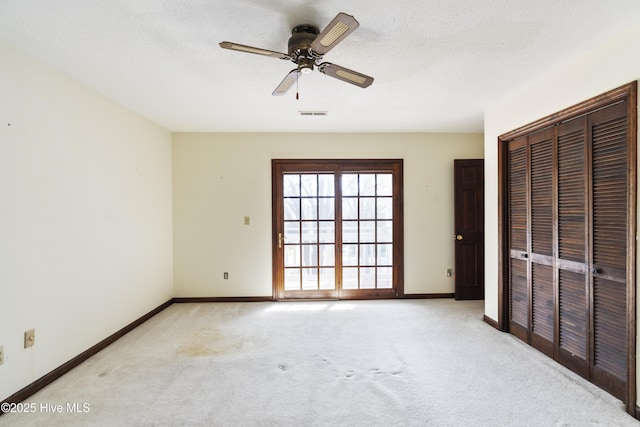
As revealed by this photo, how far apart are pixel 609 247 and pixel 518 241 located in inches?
38.4

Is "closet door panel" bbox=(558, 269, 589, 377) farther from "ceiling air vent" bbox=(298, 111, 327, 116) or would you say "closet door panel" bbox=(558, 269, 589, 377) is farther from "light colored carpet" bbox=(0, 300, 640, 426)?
"ceiling air vent" bbox=(298, 111, 327, 116)

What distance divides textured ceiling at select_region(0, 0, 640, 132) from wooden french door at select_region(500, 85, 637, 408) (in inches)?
23.7

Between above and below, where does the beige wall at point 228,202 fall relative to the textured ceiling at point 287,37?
below

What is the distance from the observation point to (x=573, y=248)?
246 cm

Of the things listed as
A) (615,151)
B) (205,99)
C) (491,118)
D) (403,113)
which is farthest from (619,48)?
(205,99)

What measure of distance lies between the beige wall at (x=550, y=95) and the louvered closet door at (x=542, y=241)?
263 millimetres

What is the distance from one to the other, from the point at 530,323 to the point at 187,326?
3.52m

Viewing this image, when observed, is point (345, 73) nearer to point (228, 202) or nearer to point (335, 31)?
point (335, 31)

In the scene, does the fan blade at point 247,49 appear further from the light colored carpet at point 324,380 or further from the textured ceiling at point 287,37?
the light colored carpet at point 324,380

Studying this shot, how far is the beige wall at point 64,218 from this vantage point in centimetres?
213

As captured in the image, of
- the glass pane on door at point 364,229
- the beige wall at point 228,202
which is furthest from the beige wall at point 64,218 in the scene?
the glass pane on door at point 364,229

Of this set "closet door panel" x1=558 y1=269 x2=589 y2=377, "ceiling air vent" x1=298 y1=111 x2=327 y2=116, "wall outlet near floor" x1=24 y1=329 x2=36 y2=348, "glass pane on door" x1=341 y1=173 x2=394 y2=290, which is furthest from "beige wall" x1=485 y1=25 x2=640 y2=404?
"wall outlet near floor" x1=24 y1=329 x2=36 y2=348

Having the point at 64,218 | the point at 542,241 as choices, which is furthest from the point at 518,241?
the point at 64,218

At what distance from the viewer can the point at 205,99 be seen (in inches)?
124
